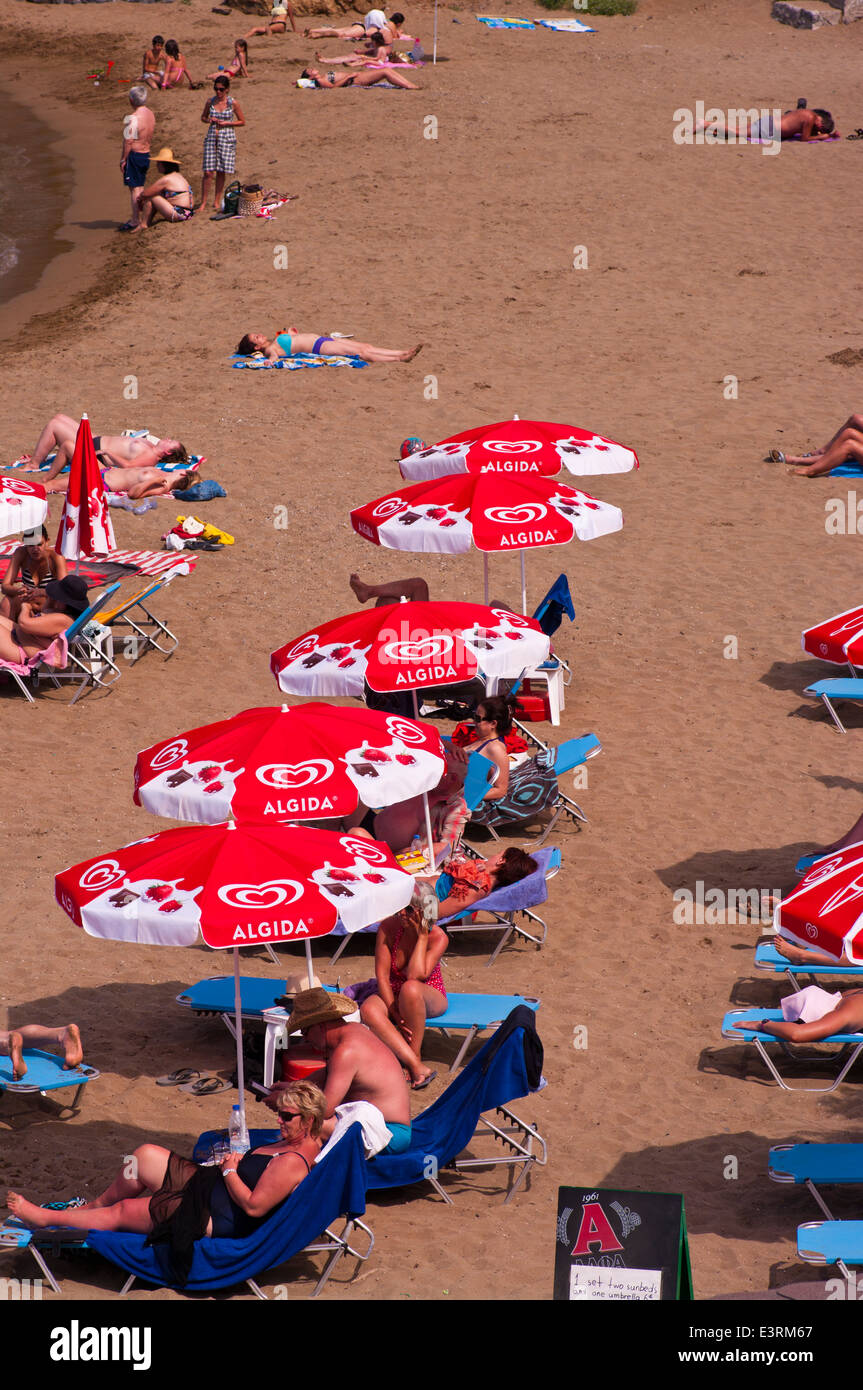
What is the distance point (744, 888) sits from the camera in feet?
27.9

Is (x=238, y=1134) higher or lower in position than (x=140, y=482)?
higher

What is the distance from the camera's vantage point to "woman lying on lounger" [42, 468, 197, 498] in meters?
14.1

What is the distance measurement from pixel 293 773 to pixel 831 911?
2364 mm

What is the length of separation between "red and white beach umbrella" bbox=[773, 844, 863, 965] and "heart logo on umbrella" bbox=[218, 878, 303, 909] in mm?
1738

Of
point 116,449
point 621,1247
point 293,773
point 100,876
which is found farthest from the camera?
point 116,449

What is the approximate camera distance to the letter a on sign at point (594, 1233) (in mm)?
4160

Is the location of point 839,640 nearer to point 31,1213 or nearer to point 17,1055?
point 17,1055

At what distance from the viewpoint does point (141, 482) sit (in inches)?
556

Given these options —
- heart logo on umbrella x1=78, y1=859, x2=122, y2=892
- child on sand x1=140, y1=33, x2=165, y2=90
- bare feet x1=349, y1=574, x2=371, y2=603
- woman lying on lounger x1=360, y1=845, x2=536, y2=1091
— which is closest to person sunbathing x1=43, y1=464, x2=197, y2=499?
bare feet x1=349, y1=574, x2=371, y2=603

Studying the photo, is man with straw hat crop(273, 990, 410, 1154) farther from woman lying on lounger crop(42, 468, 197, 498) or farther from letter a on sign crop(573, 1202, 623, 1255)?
woman lying on lounger crop(42, 468, 197, 498)

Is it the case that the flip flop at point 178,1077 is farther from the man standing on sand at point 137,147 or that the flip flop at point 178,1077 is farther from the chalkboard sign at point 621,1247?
the man standing on sand at point 137,147

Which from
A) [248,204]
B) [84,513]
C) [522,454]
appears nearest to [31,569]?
[84,513]
